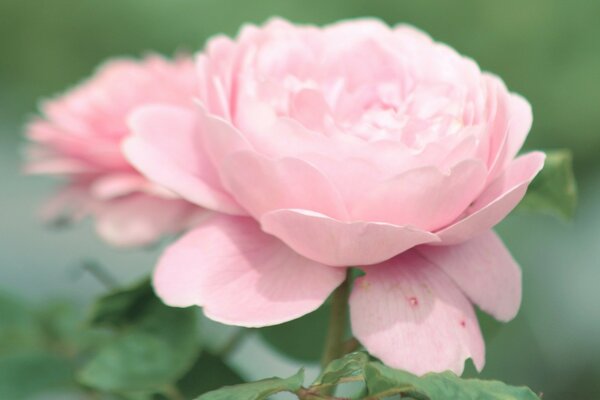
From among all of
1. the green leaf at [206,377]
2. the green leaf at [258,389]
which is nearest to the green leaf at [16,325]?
the green leaf at [206,377]

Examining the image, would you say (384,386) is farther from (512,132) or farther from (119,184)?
(119,184)

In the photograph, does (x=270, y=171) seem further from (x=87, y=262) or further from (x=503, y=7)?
(x=503, y=7)

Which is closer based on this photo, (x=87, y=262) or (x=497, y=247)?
(x=497, y=247)

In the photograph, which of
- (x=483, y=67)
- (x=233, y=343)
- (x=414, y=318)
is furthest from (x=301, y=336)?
(x=483, y=67)

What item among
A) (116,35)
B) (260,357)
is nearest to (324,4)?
(116,35)

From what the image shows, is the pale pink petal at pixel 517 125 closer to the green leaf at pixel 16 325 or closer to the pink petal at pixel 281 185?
the pink petal at pixel 281 185

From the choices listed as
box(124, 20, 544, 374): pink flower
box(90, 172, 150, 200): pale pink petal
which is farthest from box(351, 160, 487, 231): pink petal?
box(90, 172, 150, 200): pale pink petal
